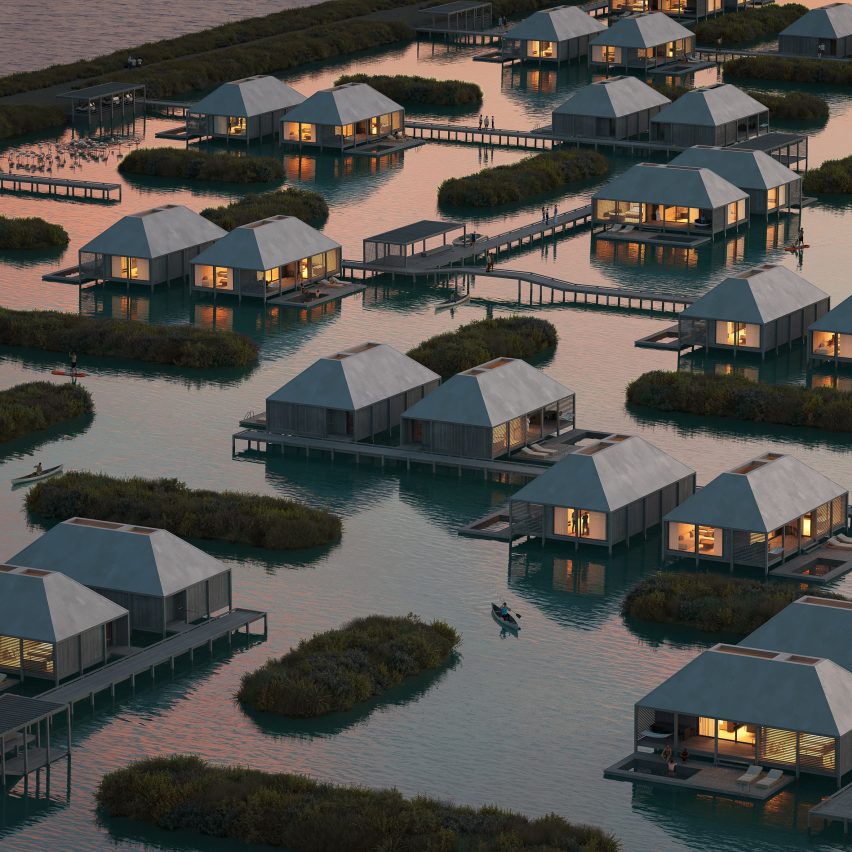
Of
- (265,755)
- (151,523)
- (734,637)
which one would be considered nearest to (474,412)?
(151,523)

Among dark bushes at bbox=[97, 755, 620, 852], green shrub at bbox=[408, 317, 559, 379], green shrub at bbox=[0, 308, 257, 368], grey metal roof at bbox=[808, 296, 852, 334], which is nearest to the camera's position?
dark bushes at bbox=[97, 755, 620, 852]

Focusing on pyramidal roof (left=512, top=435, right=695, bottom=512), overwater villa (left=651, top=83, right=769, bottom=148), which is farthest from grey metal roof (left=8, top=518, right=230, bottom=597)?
overwater villa (left=651, top=83, right=769, bottom=148)

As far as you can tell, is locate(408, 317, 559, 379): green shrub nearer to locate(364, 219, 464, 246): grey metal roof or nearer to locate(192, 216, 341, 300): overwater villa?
locate(192, 216, 341, 300): overwater villa

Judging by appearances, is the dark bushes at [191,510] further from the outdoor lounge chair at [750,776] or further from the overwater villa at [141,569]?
the outdoor lounge chair at [750,776]

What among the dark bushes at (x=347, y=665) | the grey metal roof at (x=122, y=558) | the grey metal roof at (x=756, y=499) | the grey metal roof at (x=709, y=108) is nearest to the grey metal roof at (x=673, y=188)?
the grey metal roof at (x=709, y=108)

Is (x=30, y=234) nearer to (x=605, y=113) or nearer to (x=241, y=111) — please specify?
(x=241, y=111)

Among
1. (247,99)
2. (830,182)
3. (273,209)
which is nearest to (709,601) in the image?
(273,209)
